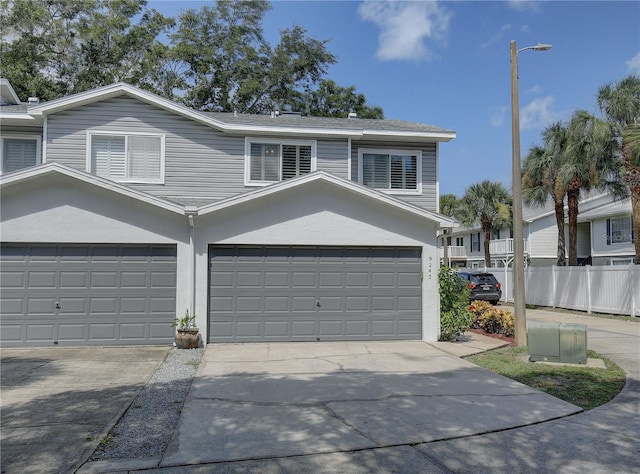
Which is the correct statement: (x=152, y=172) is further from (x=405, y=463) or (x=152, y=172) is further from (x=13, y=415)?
(x=405, y=463)

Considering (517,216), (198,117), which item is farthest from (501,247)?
(198,117)

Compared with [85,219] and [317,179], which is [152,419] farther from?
[317,179]

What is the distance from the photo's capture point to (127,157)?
13.4 m

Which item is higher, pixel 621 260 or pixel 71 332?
pixel 621 260

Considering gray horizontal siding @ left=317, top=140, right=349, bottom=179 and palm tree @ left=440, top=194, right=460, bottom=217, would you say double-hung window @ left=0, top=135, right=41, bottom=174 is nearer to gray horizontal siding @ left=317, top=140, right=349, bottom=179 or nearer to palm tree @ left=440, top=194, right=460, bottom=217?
gray horizontal siding @ left=317, top=140, right=349, bottom=179

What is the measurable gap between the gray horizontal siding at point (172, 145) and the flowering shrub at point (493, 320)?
6367 mm

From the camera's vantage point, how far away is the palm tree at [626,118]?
17.2 meters

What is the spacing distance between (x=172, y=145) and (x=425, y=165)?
7655 millimetres

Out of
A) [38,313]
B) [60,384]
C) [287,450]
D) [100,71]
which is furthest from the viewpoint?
[100,71]

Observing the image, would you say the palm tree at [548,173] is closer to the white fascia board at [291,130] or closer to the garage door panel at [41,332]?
the white fascia board at [291,130]

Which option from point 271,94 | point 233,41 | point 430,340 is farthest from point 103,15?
point 430,340

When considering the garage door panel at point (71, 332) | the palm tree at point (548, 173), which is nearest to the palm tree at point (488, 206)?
the palm tree at point (548, 173)

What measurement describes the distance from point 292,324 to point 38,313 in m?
5.81

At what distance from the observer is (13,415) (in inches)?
237
